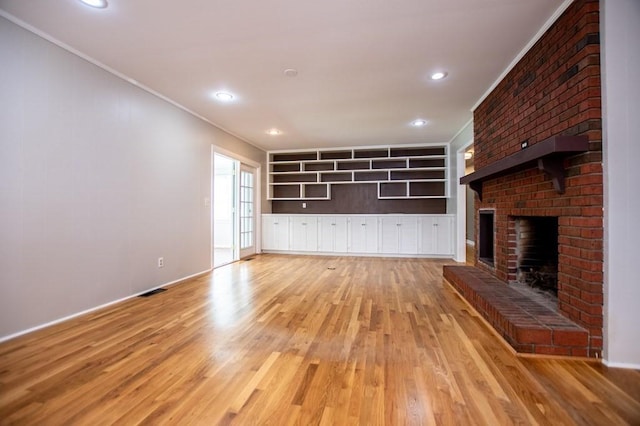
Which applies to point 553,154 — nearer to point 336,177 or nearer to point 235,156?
point 235,156

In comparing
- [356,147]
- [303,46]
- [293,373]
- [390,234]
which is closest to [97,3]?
[303,46]

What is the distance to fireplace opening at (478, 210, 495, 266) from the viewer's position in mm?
3701

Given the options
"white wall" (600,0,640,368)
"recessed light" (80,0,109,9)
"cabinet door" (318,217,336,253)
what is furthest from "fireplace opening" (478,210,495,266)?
"recessed light" (80,0,109,9)

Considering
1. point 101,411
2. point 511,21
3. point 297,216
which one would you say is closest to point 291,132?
point 297,216

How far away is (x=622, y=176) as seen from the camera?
1.72m

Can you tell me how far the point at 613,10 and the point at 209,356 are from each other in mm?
3307

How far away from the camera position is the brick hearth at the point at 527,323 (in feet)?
6.06

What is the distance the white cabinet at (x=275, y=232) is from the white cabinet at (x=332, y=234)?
795 mm

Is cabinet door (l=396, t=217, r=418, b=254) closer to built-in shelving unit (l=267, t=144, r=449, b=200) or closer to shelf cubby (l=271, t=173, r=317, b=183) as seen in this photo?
built-in shelving unit (l=267, t=144, r=449, b=200)

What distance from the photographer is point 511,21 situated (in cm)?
217

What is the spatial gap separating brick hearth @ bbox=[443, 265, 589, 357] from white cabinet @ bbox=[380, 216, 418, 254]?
3.18m

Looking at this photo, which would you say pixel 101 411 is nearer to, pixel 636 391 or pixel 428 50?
pixel 636 391

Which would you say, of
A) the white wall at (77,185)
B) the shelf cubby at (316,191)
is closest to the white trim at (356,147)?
the shelf cubby at (316,191)

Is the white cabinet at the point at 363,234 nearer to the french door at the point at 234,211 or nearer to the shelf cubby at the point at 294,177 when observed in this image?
the shelf cubby at the point at 294,177
